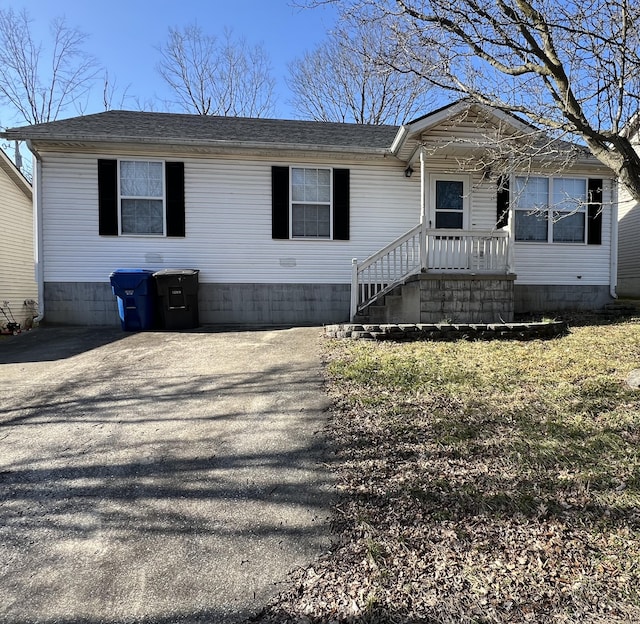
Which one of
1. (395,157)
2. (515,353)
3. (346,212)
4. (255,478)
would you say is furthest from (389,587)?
(395,157)

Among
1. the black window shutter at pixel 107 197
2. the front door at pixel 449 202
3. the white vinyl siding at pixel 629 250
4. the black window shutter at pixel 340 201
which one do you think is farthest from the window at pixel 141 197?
the white vinyl siding at pixel 629 250

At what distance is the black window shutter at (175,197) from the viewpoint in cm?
868

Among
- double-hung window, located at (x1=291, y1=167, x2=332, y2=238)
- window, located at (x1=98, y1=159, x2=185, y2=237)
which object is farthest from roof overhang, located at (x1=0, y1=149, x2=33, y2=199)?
double-hung window, located at (x1=291, y1=167, x2=332, y2=238)

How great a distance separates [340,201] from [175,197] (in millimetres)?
3475

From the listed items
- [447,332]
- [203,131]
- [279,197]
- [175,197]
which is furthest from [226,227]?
[447,332]

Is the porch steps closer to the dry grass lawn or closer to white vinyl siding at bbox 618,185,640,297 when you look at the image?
the dry grass lawn

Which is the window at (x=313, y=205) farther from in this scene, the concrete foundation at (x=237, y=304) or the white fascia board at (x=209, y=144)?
the concrete foundation at (x=237, y=304)

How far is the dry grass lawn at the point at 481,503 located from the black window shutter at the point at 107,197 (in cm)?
663

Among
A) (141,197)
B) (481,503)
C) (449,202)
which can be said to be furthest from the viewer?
(449,202)

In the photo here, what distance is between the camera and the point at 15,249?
1174 cm

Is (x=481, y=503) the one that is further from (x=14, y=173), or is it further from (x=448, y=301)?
(x=14, y=173)

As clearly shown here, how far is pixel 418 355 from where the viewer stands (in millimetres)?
5445

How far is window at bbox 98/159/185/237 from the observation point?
855 cm

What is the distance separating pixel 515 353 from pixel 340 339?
8.20ft
